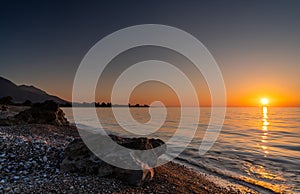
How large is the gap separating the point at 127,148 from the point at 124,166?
3.10 ft

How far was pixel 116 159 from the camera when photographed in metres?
8.01

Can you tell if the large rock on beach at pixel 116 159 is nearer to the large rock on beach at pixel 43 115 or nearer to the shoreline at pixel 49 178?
the shoreline at pixel 49 178

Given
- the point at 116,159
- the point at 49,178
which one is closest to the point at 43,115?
the point at 49,178

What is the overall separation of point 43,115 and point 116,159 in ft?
58.3

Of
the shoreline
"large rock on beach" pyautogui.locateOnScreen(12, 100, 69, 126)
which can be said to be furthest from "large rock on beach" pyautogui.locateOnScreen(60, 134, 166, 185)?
"large rock on beach" pyautogui.locateOnScreen(12, 100, 69, 126)

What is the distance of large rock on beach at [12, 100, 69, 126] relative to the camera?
2114 cm

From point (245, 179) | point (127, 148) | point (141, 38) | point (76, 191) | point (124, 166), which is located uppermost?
point (141, 38)

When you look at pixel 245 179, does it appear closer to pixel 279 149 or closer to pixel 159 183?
pixel 159 183

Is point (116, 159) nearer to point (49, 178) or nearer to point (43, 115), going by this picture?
point (49, 178)

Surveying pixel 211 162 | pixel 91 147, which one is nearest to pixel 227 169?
pixel 211 162

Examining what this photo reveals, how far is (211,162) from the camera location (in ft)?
52.5

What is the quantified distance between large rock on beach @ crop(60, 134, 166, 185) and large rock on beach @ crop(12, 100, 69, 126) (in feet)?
46.5

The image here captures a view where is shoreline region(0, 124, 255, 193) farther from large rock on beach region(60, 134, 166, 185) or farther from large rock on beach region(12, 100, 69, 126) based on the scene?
large rock on beach region(12, 100, 69, 126)

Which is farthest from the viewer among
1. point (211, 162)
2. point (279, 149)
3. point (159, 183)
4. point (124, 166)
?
point (279, 149)
